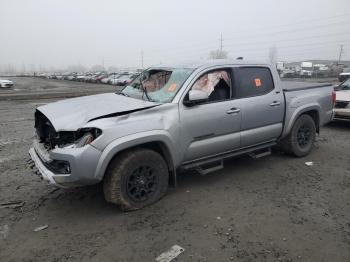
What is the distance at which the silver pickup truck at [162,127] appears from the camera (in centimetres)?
362

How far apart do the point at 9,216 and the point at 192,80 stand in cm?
292

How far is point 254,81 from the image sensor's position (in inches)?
202

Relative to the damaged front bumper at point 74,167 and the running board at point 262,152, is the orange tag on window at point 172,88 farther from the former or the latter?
the running board at point 262,152

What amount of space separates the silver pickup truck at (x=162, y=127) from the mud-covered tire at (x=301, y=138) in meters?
0.15

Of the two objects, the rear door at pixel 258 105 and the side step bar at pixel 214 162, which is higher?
the rear door at pixel 258 105

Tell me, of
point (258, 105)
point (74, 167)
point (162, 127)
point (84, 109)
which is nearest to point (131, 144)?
point (162, 127)

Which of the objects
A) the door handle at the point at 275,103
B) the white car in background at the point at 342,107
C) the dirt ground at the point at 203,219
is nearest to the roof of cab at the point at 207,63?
the door handle at the point at 275,103

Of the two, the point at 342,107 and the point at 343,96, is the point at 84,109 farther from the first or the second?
the point at 343,96

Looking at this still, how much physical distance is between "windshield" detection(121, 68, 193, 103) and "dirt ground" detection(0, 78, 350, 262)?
1.40 meters

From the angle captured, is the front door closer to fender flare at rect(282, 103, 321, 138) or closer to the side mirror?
the side mirror

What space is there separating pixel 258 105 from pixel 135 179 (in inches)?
91.0

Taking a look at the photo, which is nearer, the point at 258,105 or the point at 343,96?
the point at 258,105

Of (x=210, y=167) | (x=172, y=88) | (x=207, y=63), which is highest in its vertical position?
(x=207, y=63)

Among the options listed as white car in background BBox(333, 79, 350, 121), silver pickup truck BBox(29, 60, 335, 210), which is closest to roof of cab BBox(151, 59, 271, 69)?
silver pickup truck BBox(29, 60, 335, 210)
